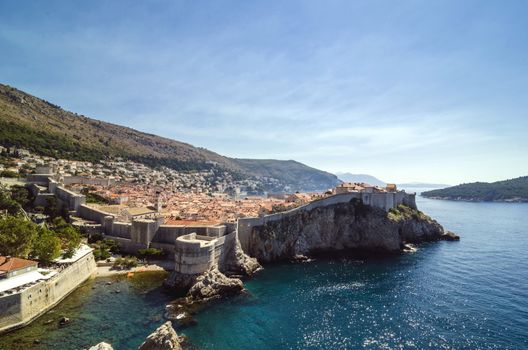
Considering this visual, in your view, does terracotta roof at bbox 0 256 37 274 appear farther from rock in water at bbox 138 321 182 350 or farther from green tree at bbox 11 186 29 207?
green tree at bbox 11 186 29 207

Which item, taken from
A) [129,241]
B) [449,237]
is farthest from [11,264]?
[449,237]

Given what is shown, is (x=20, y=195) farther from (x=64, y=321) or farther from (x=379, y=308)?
(x=379, y=308)

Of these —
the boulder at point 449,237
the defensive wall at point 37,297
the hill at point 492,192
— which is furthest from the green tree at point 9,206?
the hill at point 492,192

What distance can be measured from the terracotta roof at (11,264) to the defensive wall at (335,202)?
2109 centimetres

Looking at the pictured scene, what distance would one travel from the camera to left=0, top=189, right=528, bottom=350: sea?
21359mm

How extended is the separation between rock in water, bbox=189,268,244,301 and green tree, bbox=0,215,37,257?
13725 mm

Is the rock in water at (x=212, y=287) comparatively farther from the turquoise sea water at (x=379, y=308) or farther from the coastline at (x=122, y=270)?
the coastline at (x=122, y=270)

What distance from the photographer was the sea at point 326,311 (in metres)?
21.4

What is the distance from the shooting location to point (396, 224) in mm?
51531

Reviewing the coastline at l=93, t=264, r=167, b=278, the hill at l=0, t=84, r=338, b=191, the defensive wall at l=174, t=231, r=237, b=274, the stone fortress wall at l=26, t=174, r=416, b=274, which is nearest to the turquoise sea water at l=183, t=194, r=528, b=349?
the defensive wall at l=174, t=231, r=237, b=274

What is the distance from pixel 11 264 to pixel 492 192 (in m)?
177

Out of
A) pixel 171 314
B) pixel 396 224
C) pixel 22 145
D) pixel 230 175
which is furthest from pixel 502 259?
pixel 230 175

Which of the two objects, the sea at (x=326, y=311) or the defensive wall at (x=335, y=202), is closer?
the sea at (x=326, y=311)

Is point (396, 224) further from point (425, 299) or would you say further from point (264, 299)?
point (264, 299)
